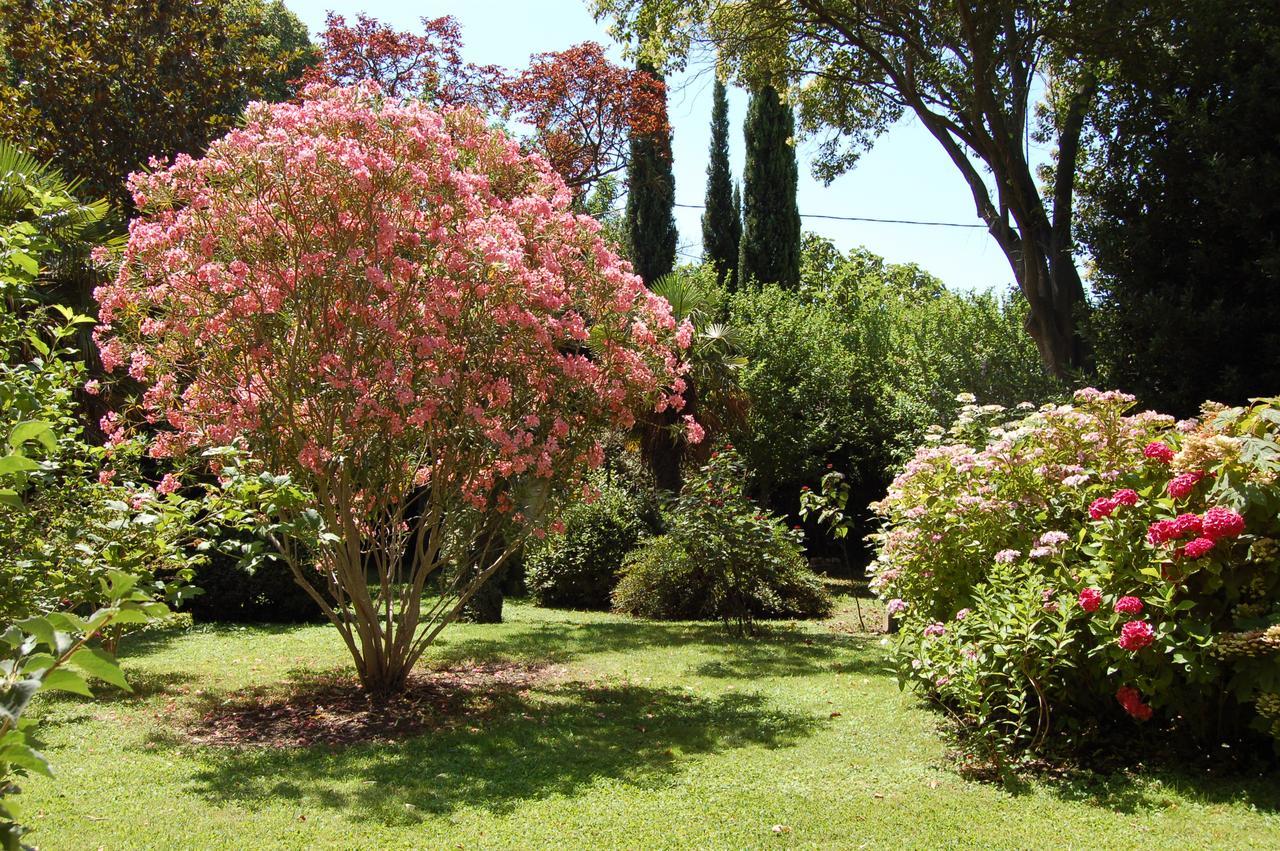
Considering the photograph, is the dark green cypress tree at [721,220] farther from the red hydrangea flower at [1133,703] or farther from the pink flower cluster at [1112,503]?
the red hydrangea flower at [1133,703]

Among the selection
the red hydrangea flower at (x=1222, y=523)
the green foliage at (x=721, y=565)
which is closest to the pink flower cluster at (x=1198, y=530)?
the red hydrangea flower at (x=1222, y=523)

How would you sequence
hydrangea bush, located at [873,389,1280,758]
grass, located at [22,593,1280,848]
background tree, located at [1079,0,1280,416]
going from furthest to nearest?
background tree, located at [1079,0,1280,416], hydrangea bush, located at [873,389,1280,758], grass, located at [22,593,1280,848]

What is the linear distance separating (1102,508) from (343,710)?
5534 millimetres

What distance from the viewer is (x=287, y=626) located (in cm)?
1237

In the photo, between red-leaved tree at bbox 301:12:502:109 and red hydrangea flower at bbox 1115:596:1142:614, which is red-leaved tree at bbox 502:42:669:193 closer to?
red-leaved tree at bbox 301:12:502:109

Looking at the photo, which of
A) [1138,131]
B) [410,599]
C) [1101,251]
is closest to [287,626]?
[410,599]

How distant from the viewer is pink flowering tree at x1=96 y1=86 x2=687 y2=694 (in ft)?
21.4

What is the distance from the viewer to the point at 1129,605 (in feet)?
16.7

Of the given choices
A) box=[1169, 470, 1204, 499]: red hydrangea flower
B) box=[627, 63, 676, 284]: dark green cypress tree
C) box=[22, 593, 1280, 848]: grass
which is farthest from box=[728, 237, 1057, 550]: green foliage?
box=[1169, 470, 1204, 499]: red hydrangea flower

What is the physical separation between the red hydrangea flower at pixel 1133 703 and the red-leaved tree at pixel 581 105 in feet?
51.4

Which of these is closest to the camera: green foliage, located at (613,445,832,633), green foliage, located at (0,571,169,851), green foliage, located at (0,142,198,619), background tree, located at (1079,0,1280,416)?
green foliage, located at (0,571,169,851)

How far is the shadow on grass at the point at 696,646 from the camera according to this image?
914cm

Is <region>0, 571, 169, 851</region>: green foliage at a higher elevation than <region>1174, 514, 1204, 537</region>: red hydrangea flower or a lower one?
lower

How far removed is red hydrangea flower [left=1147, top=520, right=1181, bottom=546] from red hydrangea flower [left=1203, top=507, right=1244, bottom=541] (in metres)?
0.16
